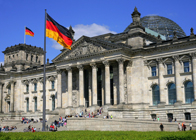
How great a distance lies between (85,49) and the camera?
63.8m

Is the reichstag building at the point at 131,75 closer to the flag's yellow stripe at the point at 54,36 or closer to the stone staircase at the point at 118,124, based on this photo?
the stone staircase at the point at 118,124

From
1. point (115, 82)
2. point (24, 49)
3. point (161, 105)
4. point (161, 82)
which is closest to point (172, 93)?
point (161, 82)

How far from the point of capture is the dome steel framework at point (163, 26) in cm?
7844

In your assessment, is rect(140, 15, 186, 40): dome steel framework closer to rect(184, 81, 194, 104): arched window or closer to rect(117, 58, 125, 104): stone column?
rect(117, 58, 125, 104): stone column

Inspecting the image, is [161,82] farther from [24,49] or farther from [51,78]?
[24,49]

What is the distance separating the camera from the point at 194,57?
53.1 m

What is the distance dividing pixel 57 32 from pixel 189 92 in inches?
1081

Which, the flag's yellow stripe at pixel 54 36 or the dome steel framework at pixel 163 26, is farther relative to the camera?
the dome steel framework at pixel 163 26

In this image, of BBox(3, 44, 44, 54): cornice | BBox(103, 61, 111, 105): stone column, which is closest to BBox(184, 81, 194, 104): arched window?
BBox(103, 61, 111, 105): stone column

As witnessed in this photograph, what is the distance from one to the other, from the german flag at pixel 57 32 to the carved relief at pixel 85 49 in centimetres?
2051

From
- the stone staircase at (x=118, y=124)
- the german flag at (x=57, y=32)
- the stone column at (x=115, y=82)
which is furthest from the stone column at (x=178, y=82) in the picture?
the german flag at (x=57, y=32)

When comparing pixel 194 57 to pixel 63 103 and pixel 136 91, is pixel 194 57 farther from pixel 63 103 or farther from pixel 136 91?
pixel 63 103

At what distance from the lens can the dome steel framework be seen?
78.4 metres

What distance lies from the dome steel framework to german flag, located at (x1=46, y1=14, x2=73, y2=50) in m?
42.5
